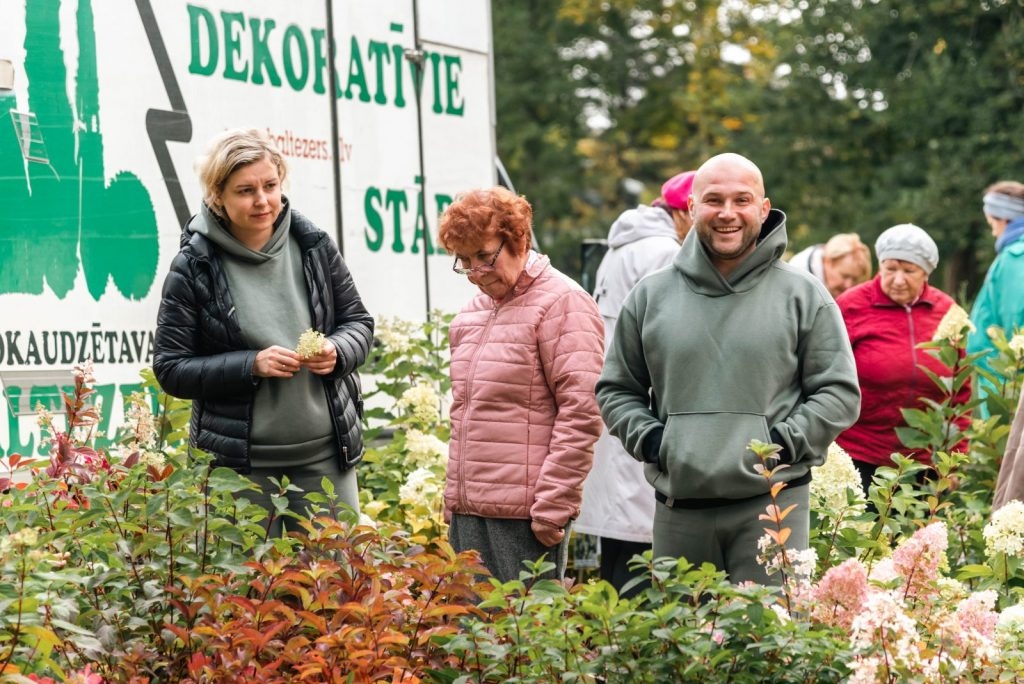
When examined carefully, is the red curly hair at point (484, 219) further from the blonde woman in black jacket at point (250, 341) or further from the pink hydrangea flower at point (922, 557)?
the pink hydrangea flower at point (922, 557)

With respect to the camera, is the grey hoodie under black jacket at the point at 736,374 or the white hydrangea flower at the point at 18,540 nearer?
the white hydrangea flower at the point at 18,540

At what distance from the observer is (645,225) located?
20.3 ft

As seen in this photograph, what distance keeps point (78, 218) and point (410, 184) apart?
1.92m

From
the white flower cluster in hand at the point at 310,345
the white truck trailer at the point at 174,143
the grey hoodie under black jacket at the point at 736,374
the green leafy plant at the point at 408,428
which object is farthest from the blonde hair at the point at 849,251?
the white flower cluster in hand at the point at 310,345

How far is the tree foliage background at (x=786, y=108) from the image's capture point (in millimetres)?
20891

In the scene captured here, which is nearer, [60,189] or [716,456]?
[716,456]

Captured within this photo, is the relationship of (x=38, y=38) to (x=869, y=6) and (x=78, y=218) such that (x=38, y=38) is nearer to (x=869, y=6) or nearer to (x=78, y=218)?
(x=78, y=218)

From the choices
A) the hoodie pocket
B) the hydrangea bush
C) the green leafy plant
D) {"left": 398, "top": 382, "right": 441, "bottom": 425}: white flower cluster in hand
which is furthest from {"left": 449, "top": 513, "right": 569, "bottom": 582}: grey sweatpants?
{"left": 398, "top": 382, "right": 441, "bottom": 425}: white flower cluster in hand

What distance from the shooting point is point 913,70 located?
21.9 metres

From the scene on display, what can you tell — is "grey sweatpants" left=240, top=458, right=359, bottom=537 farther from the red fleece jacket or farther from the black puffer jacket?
the red fleece jacket

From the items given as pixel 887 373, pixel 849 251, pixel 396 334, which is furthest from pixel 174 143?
pixel 849 251

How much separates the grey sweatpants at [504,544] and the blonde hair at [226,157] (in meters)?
1.21

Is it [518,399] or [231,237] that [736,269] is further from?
[231,237]

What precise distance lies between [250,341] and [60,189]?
1202mm
